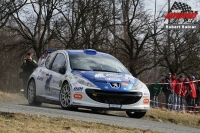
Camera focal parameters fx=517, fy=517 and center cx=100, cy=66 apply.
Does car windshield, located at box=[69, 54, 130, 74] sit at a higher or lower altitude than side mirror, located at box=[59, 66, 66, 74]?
higher

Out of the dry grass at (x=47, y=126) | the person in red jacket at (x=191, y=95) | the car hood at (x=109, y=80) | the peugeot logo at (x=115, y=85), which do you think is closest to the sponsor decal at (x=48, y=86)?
the car hood at (x=109, y=80)

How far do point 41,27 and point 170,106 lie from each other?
17.5 meters

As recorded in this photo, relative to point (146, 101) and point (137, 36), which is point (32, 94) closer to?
point (146, 101)

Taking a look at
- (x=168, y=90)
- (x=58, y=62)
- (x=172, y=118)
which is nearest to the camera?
(x=58, y=62)

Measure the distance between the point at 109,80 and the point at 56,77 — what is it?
1.75 m

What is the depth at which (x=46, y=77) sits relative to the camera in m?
14.1

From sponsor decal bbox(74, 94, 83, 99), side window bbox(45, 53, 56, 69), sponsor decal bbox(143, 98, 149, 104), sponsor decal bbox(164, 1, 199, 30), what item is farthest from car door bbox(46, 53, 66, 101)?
sponsor decal bbox(164, 1, 199, 30)

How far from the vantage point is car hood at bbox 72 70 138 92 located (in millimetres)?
12203

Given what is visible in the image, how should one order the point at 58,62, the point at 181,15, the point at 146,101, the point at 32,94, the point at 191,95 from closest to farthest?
the point at 146,101, the point at 58,62, the point at 32,94, the point at 191,95, the point at 181,15

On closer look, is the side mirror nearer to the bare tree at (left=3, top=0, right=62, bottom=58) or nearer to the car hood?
the car hood

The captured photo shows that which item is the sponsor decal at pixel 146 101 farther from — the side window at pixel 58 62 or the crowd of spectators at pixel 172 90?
the crowd of spectators at pixel 172 90

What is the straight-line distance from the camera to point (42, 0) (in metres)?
33.8

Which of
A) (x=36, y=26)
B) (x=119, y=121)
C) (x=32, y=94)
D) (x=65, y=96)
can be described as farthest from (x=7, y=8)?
(x=119, y=121)

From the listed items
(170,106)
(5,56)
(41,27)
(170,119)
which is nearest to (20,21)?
(41,27)
